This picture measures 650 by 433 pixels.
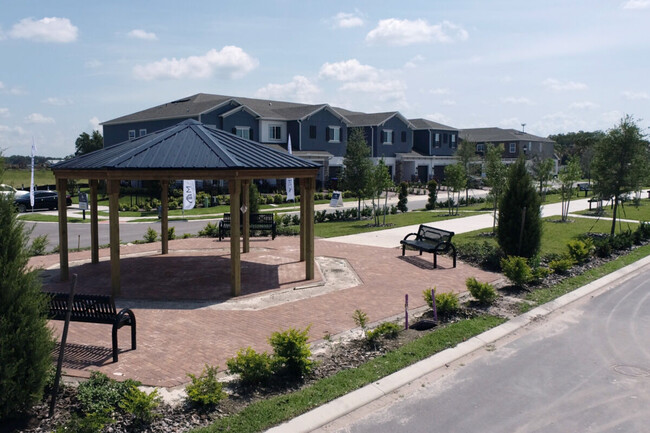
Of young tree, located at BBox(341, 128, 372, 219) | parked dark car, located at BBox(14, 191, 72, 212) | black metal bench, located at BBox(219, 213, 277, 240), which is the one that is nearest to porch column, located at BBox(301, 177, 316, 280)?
black metal bench, located at BBox(219, 213, 277, 240)

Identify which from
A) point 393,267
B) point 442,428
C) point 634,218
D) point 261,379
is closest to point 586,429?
point 442,428

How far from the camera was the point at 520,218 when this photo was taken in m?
16.3

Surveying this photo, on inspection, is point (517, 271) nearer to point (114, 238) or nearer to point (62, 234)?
point (114, 238)

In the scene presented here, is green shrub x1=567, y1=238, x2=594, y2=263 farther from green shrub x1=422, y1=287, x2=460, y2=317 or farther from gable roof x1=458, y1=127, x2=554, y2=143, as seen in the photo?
gable roof x1=458, y1=127, x2=554, y2=143

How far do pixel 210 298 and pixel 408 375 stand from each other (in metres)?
5.68

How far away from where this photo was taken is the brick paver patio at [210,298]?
28.9 feet

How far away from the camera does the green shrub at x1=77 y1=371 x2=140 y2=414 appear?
22.1 feet

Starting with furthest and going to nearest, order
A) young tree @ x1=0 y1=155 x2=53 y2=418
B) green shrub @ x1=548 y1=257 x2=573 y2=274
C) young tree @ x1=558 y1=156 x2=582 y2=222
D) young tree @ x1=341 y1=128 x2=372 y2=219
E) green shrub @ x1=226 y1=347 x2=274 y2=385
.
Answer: young tree @ x1=341 y1=128 x2=372 y2=219 → young tree @ x1=558 y1=156 x2=582 y2=222 → green shrub @ x1=548 y1=257 x2=573 y2=274 → green shrub @ x1=226 y1=347 x2=274 y2=385 → young tree @ x1=0 y1=155 x2=53 y2=418

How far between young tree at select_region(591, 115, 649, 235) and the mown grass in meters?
15.6

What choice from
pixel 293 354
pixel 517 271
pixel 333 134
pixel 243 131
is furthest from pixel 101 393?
pixel 333 134

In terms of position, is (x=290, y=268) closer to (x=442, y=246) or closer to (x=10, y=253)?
(x=442, y=246)

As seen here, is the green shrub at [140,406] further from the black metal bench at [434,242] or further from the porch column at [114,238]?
the black metal bench at [434,242]

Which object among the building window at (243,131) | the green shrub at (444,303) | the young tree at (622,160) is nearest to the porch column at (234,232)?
the green shrub at (444,303)

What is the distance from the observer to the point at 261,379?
7871 millimetres
